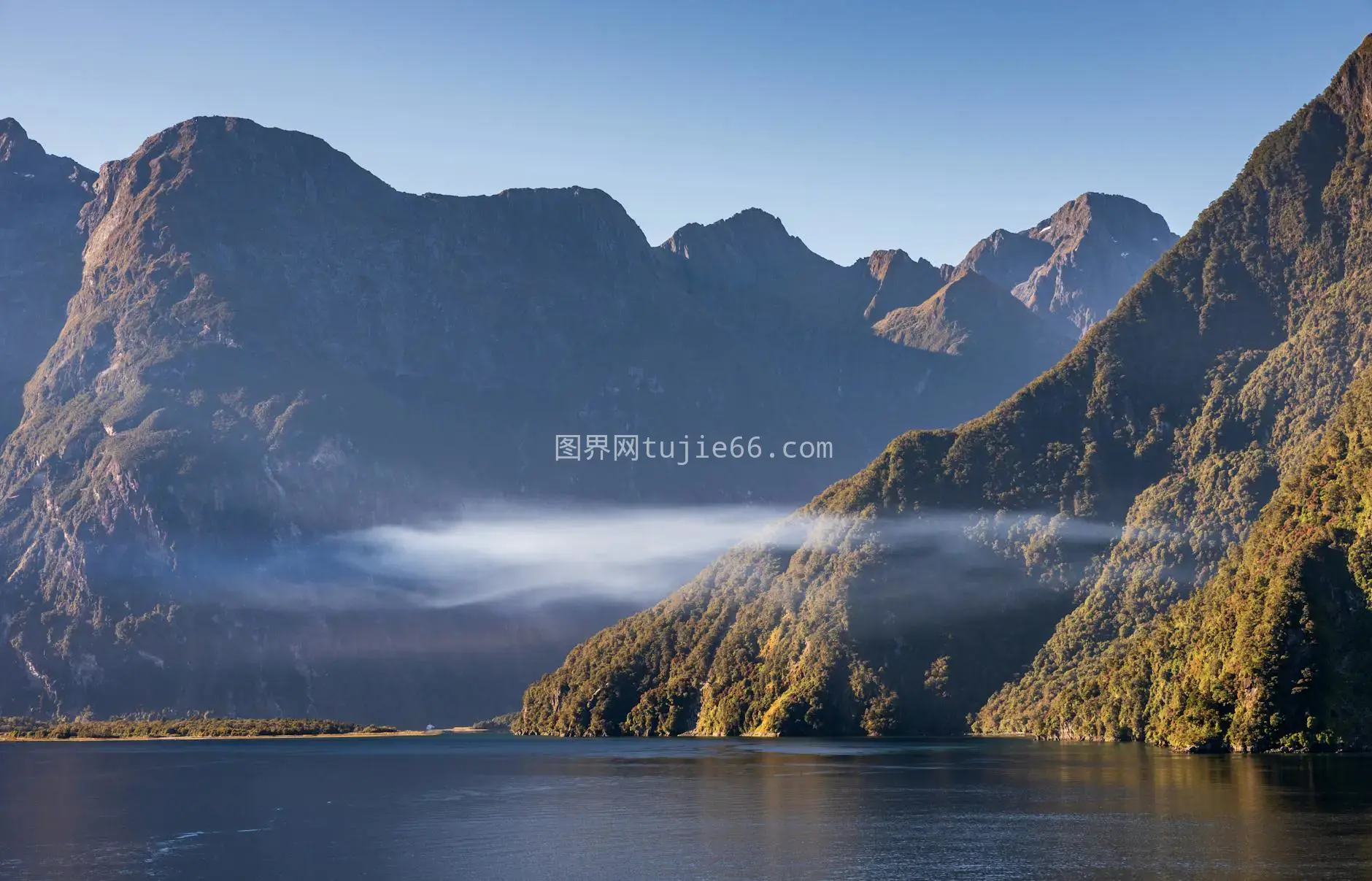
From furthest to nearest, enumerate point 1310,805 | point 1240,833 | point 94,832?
1. point 94,832
2. point 1310,805
3. point 1240,833

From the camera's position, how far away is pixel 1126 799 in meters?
178

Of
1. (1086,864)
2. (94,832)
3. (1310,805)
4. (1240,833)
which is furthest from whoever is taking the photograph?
(94,832)

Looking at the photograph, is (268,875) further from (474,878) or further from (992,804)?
(992,804)

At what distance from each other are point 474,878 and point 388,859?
1497cm

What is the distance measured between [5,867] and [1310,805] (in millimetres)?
126896

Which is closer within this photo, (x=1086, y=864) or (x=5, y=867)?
(x=1086, y=864)

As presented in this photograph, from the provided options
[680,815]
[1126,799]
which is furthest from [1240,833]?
[680,815]

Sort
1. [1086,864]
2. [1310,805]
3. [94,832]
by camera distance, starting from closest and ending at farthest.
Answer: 1. [1086,864]
2. [1310,805]
3. [94,832]

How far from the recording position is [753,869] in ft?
445

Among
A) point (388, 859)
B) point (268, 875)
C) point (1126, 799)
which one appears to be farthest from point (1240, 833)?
Answer: point (268, 875)

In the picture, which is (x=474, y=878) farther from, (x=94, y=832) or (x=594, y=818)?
(x=94, y=832)

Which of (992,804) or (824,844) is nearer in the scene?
(824,844)

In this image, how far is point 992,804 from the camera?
182 meters

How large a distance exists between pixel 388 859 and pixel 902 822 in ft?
177
